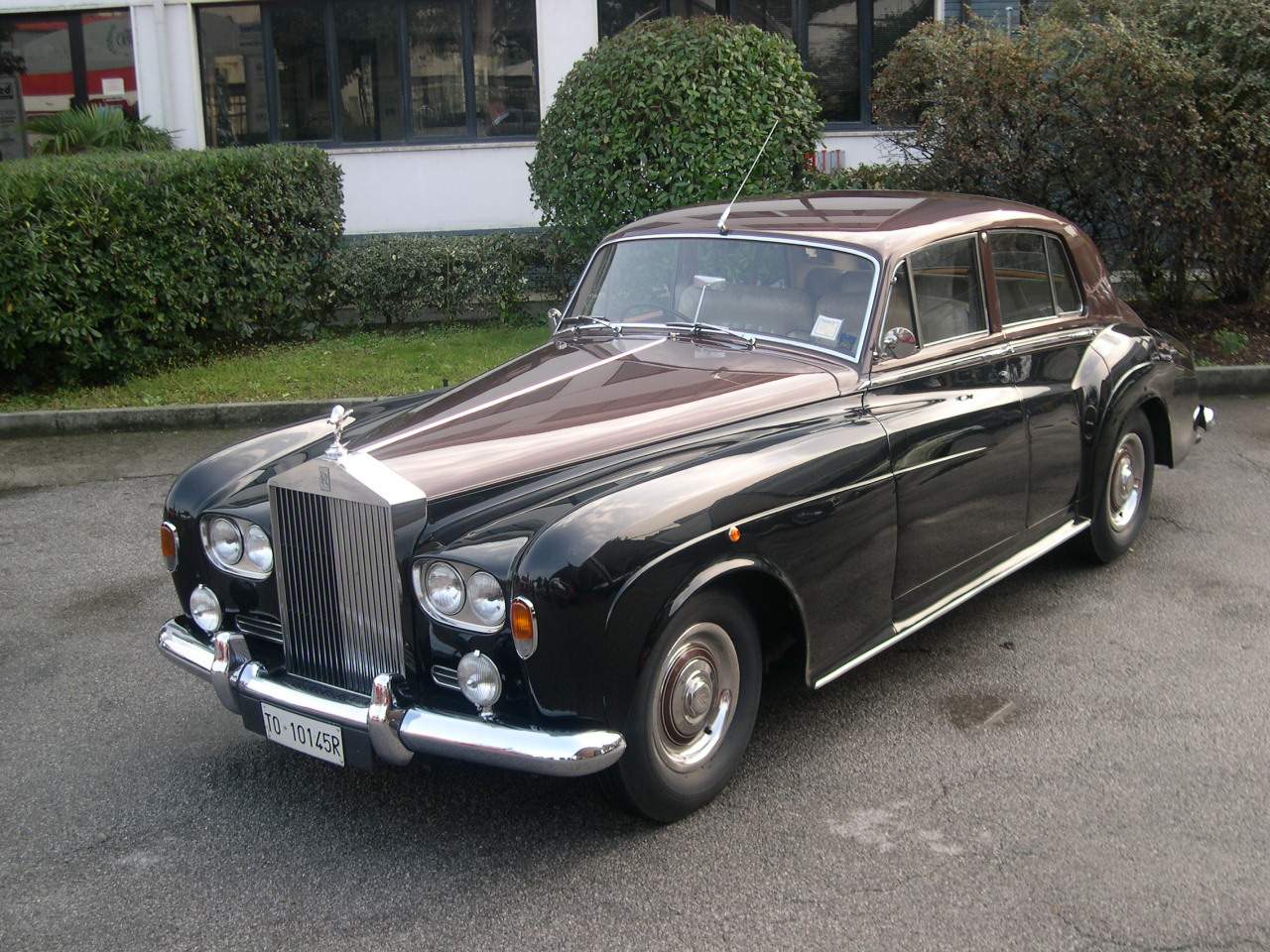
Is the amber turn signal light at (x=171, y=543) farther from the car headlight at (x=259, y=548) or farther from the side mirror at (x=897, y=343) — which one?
the side mirror at (x=897, y=343)

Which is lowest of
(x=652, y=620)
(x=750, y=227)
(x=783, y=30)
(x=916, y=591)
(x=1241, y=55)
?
(x=916, y=591)

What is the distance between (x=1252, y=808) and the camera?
3.80 meters

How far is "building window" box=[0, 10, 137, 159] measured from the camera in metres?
16.0

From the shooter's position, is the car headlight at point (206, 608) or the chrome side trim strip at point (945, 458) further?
the chrome side trim strip at point (945, 458)

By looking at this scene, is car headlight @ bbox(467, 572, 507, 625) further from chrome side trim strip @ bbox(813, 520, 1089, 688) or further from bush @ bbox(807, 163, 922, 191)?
bush @ bbox(807, 163, 922, 191)

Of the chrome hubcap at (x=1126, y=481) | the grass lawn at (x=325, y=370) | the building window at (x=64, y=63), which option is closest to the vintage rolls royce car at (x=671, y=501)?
the chrome hubcap at (x=1126, y=481)

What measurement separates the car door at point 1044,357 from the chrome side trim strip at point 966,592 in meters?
0.10

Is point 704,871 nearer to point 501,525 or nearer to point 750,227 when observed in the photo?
point 501,525

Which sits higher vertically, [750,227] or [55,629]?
[750,227]

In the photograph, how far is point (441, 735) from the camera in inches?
133

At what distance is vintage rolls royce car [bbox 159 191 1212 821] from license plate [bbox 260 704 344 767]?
10 millimetres

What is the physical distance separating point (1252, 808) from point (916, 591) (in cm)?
129

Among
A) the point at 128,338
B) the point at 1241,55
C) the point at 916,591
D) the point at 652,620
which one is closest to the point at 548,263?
the point at 128,338

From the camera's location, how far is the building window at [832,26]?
15812 mm
